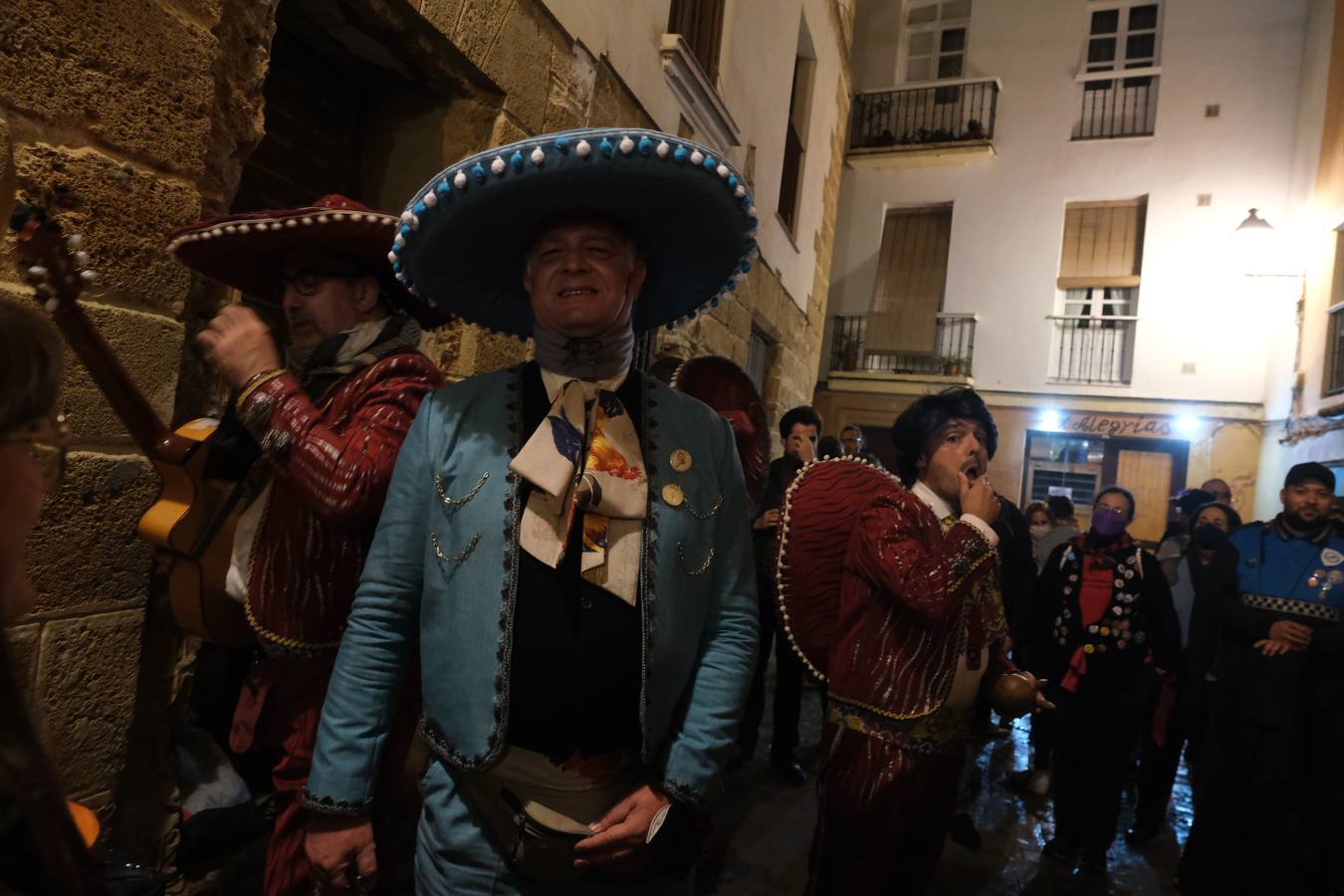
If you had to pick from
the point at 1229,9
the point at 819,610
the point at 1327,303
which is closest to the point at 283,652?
the point at 819,610

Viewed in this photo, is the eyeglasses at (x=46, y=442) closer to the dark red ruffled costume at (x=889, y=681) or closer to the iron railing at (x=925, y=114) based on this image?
the dark red ruffled costume at (x=889, y=681)

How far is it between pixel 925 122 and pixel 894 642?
1538 centimetres

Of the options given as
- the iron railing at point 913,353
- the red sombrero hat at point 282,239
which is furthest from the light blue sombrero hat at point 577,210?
the iron railing at point 913,353

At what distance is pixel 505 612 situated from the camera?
4.37 ft

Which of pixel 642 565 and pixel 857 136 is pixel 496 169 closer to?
pixel 642 565

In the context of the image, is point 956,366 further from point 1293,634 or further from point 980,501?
point 980,501

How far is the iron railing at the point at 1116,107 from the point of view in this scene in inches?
539

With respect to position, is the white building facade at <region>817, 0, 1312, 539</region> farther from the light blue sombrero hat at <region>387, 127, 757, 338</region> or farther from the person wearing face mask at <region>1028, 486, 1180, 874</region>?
the light blue sombrero hat at <region>387, 127, 757, 338</region>

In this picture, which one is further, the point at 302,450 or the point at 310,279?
the point at 310,279

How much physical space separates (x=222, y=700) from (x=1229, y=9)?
1715cm

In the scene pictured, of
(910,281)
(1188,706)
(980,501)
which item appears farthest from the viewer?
(910,281)

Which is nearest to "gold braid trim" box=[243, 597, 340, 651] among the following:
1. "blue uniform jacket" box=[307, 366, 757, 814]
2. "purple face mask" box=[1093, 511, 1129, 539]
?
"blue uniform jacket" box=[307, 366, 757, 814]

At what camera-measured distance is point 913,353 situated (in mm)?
14758

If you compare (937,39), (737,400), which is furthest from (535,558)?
(937,39)
